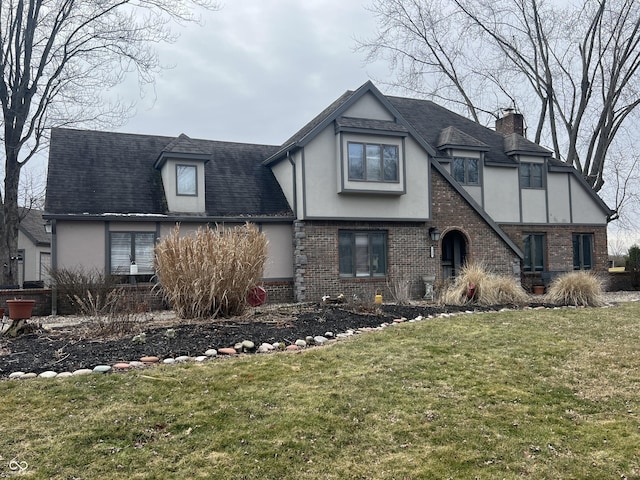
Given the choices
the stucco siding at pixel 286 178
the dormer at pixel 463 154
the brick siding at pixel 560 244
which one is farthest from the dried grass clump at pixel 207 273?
the brick siding at pixel 560 244

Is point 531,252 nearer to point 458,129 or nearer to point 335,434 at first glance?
point 458,129

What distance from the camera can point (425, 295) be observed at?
52.2 ft

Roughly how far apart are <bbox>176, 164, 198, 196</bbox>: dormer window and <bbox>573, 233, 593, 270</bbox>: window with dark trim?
14815mm

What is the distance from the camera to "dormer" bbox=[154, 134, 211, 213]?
594 inches

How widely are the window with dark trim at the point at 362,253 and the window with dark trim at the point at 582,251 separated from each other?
30.3 feet

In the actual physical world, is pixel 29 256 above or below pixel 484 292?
above

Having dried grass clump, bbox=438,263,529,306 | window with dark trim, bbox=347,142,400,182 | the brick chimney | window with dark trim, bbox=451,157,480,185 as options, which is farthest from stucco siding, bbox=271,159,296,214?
the brick chimney

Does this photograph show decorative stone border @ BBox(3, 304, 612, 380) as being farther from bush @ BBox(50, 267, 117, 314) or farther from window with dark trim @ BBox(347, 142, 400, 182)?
window with dark trim @ BBox(347, 142, 400, 182)

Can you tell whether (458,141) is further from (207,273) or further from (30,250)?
(30,250)

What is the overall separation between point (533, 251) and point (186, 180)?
13.0m

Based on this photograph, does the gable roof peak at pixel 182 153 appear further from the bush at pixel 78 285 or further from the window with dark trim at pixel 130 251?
the bush at pixel 78 285

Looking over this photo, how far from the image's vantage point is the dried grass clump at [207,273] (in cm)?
904

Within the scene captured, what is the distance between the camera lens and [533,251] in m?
20.1

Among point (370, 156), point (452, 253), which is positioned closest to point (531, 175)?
point (452, 253)
